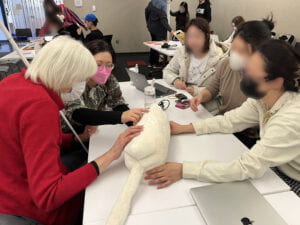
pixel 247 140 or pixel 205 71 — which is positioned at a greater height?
pixel 205 71

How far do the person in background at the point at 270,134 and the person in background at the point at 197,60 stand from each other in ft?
3.04

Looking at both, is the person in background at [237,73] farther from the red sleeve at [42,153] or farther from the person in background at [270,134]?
the red sleeve at [42,153]

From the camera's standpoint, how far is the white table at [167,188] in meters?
0.90

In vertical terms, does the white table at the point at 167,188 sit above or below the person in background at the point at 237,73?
below

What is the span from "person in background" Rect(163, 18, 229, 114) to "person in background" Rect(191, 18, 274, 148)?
0.40 ft

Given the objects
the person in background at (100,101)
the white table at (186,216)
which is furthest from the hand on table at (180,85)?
the white table at (186,216)

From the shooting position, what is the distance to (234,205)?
2.85ft

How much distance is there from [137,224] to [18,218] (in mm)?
494

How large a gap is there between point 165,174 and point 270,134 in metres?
0.46

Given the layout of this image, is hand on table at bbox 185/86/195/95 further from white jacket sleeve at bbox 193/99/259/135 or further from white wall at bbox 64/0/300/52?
white wall at bbox 64/0/300/52

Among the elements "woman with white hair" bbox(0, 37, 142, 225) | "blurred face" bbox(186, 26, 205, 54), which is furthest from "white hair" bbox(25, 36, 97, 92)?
"blurred face" bbox(186, 26, 205, 54)

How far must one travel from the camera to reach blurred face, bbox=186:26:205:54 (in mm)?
2160

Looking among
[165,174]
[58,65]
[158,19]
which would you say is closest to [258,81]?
[165,174]

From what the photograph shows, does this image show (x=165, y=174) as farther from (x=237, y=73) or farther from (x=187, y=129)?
→ (x=237, y=73)
